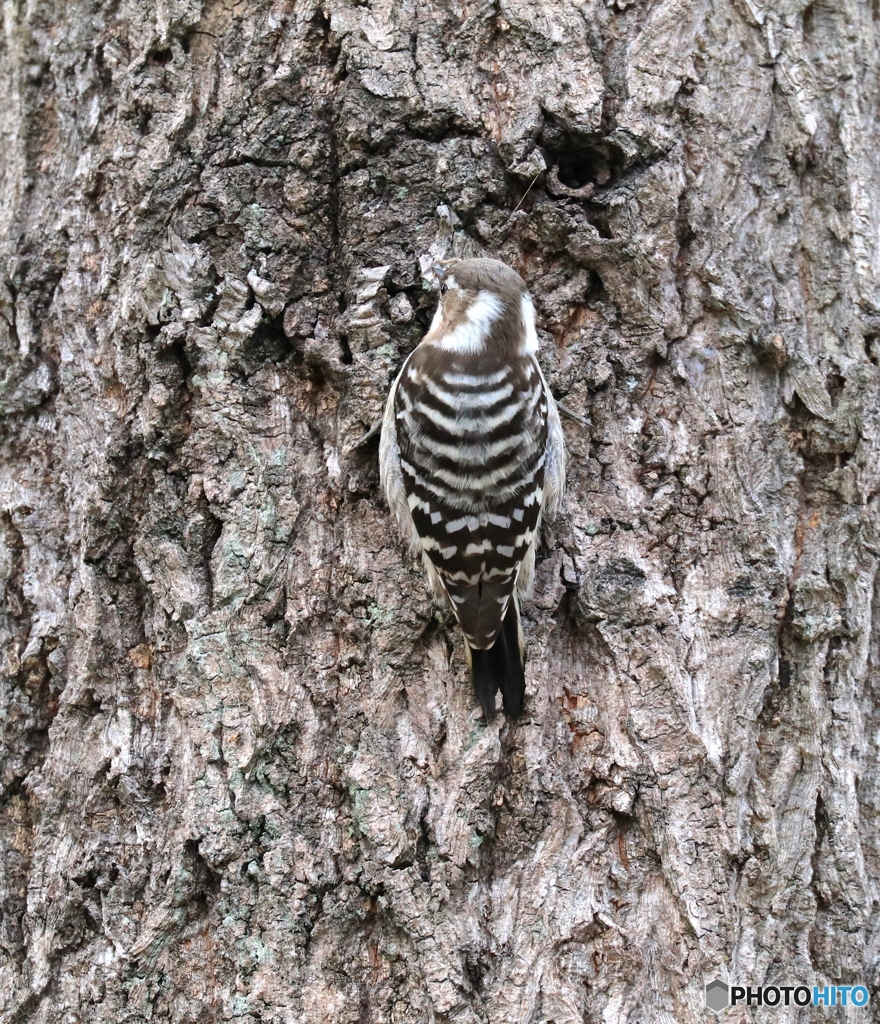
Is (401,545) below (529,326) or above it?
below

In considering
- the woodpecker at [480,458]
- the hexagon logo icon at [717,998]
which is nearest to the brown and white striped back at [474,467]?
the woodpecker at [480,458]

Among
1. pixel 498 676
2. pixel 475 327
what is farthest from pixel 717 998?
pixel 475 327

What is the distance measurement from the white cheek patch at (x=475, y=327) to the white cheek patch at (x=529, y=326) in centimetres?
9

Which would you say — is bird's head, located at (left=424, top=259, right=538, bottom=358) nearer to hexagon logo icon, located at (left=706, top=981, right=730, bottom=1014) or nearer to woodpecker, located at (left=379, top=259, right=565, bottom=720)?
woodpecker, located at (left=379, top=259, right=565, bottom=720)

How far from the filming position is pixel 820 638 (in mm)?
2453

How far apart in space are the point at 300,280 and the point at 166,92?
71cm

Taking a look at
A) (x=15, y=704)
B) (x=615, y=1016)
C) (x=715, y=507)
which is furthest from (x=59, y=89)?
(x=615, y=1016)

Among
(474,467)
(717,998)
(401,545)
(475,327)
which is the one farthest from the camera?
(475,327)

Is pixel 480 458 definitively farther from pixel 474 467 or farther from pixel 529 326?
pixel 529 326

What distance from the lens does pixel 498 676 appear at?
2.40 metres

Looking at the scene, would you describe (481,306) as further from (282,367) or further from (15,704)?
(15,704)

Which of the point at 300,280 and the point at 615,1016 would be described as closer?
the point at 615,1016

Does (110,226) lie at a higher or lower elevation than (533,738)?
higher

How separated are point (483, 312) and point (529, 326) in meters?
0.14
